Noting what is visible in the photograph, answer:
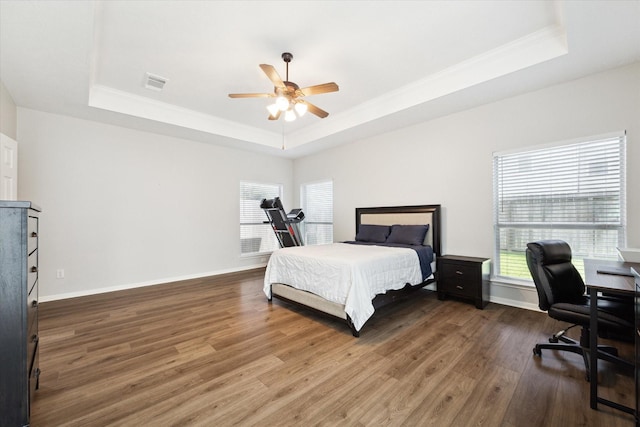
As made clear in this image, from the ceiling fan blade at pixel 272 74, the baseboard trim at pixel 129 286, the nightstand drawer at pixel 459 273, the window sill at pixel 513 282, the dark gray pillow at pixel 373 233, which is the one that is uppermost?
the ceiling fan blade at pixel 272 74

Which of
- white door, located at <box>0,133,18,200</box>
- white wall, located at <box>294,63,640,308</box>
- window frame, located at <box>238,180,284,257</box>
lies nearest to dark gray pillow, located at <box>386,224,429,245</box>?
white wall, located at <box>294,63,640,308</box>

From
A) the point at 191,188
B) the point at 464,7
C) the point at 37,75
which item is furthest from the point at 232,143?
the point at 464,7

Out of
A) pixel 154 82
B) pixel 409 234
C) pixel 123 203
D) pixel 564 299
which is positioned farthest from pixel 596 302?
pixel 123 203

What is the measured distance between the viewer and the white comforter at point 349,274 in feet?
9.00

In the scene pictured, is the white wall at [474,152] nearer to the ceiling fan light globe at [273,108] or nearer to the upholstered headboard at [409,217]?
the upholstered headboard at [409,217]

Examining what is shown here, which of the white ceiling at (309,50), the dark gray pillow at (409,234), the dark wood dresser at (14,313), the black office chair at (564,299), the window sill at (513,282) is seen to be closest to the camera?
the dark wood dresser at (14,313)

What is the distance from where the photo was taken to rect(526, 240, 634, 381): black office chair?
203 centimetres

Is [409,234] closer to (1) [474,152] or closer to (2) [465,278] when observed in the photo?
(2) [465,278]

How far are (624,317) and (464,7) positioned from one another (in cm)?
282

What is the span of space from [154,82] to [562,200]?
18.1ft

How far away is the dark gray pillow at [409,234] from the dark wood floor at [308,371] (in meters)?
1.17

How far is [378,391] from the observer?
189 centimetres

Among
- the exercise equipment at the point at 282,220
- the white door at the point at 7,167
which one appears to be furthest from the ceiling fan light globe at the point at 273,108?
the white door at the point at 7,167

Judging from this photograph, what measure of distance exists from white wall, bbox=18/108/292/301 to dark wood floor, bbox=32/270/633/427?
1.13 m
